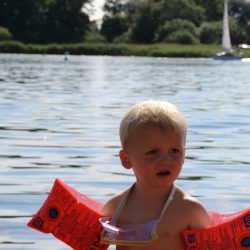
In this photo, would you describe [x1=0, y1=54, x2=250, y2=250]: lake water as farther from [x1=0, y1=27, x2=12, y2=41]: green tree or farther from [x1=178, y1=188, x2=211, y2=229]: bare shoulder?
[x1=0, y1=27, x2=12, y2=41]: green tree

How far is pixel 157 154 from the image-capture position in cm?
441

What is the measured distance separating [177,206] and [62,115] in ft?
36.6

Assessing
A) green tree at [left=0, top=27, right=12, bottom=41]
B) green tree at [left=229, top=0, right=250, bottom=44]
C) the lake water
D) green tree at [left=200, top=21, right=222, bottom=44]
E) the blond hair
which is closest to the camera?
the blond hair

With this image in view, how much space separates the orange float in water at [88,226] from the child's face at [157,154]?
0.90ft

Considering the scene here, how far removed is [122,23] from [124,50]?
19807 mm

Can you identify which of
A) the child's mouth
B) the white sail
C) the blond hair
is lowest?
the white sail

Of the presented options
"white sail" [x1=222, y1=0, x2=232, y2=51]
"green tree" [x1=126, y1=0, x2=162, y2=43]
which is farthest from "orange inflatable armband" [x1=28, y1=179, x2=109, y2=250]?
"green tree" [x1=126, y1=0, x2=162, y2=43]

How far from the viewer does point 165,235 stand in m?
4.47

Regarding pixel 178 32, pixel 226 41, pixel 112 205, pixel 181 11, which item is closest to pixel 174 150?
pixel 112 205

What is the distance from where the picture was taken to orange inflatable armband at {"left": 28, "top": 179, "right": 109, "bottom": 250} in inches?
187

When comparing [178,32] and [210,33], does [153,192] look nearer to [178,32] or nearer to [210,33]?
[178,32]

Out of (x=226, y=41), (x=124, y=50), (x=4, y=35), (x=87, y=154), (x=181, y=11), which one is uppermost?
(x=87, y=154)

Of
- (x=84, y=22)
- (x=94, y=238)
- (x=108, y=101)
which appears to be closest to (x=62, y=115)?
(x=108, y=101)

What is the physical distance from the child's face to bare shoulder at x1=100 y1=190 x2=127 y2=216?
22 cm
